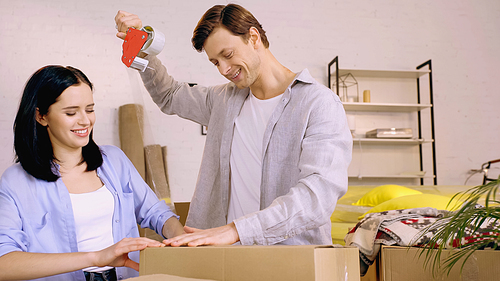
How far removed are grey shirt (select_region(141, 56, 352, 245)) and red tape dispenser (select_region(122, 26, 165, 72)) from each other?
0.13 m

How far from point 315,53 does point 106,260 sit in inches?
136

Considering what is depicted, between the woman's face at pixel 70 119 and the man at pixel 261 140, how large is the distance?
0.24 meters

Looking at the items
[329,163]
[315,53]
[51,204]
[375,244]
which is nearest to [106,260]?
[51,204]

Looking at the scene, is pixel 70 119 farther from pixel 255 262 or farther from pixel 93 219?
pixel 255 262

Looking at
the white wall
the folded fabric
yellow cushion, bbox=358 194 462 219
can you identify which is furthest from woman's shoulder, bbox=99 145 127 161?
the white wall

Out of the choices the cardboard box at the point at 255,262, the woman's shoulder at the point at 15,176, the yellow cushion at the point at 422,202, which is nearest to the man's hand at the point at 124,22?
the woman's shoulder at the point at 15,176

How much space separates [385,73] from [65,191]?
3496mm

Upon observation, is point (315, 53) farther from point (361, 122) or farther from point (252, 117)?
point (252, 117)

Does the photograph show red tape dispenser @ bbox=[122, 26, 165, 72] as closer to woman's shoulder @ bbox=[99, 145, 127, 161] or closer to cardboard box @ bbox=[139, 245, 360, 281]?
woman's shoulder @ bbox=[99, 145, 127, 161]

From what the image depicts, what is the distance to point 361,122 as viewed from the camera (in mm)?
4020

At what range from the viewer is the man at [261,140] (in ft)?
3.25

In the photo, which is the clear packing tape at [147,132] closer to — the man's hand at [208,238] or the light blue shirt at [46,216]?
the light blue shirt at [46,216]

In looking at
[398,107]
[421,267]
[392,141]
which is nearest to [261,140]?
→ [421,267]

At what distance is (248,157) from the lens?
129cm
